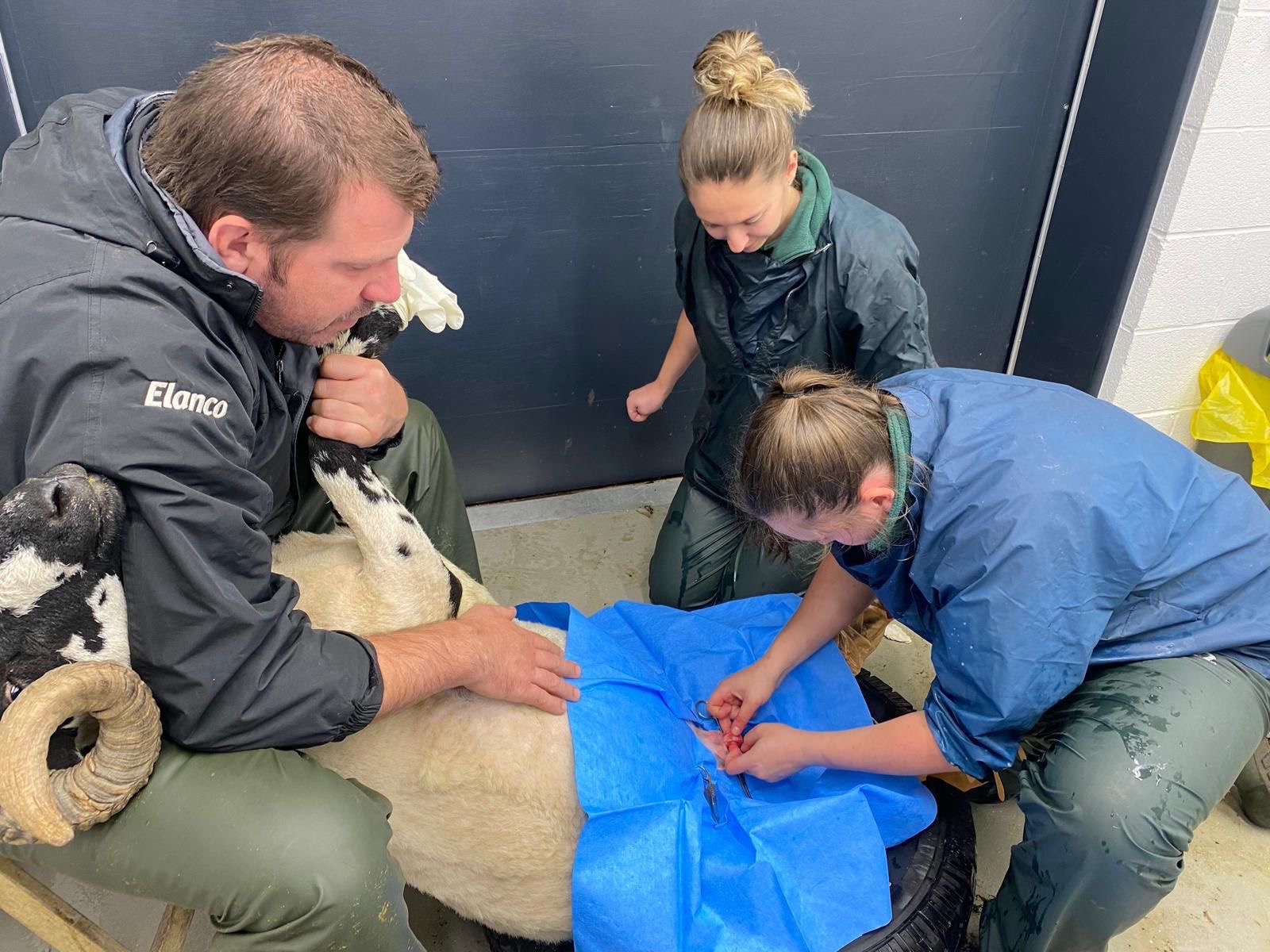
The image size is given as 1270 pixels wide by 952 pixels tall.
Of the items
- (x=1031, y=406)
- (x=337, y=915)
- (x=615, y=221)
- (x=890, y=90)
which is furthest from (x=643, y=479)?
(x=337, y=915)

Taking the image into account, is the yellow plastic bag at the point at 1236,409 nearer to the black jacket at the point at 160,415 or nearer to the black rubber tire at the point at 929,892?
the black rubber tire at the point at 929,892

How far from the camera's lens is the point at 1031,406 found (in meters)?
1.52

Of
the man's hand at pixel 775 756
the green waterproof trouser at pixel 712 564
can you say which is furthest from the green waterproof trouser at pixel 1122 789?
the green waterproof trouser at pixel 712 564

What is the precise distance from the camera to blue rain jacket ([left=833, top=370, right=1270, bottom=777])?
4.57 ft

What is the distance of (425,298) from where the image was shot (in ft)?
6.11

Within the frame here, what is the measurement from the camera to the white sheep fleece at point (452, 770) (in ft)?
4.71

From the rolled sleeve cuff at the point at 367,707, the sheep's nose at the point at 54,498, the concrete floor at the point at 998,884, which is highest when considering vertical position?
the sheep's nose at the point at 54,498

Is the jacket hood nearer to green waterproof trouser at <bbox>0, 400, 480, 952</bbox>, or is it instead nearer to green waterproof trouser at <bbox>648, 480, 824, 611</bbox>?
green waterproof trouser at <bbox>0, 400, 480, 952</bbox>

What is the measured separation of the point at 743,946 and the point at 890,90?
2.35 m

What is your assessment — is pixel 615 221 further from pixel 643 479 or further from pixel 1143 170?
pixel 1143 170

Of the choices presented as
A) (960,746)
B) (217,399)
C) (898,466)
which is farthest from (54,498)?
(960,746)

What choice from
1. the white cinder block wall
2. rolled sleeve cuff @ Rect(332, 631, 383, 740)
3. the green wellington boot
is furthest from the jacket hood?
the white cinder block wall

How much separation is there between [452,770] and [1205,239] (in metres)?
2.75

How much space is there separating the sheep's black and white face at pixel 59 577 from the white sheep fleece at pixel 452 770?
0.41 m
